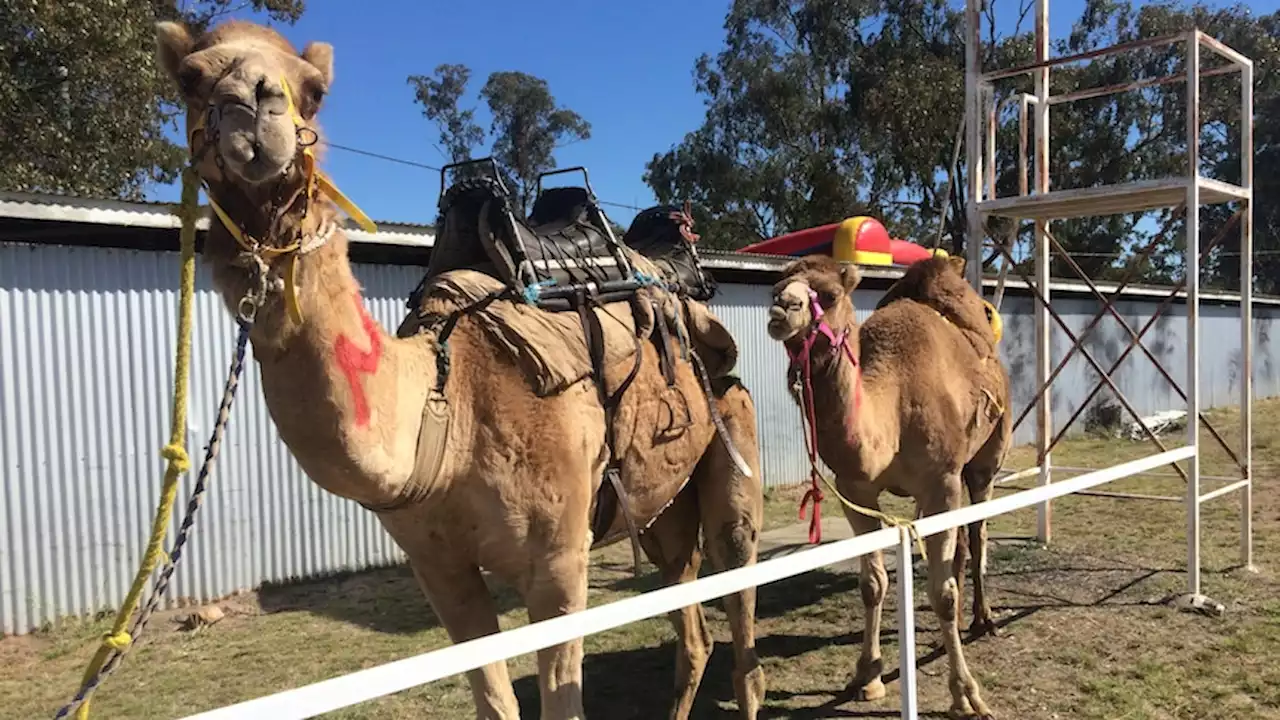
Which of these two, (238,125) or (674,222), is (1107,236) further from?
(238,125)

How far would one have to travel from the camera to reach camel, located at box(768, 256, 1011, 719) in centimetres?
415

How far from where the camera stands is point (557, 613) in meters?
3.02

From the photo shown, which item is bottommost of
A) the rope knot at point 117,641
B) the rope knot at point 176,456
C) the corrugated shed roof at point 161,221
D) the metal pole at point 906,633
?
the metal pole at point 906,633

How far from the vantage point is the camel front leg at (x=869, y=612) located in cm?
505

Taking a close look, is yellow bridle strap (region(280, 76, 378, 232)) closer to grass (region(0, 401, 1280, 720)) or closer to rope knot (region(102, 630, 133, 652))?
rope knot (region(102, 630, 133, 652))

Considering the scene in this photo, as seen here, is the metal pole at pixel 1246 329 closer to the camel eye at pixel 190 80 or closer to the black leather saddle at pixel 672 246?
the black leather saddle at pixel 672 246

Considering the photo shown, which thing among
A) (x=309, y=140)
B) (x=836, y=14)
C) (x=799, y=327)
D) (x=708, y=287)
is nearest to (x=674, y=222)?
(x=708, y=287)

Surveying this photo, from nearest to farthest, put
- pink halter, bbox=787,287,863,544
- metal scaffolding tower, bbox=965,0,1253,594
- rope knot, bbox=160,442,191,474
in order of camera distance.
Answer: rope knot, bbox=160,442,191,474
pink halter, bbox=787,287,863,544
metal scaffolding tower, bbox=965,0,1253,594

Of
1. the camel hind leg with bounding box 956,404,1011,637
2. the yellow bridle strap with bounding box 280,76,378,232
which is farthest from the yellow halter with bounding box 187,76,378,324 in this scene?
the camel hind leg with bounding box 956,404,1011,637


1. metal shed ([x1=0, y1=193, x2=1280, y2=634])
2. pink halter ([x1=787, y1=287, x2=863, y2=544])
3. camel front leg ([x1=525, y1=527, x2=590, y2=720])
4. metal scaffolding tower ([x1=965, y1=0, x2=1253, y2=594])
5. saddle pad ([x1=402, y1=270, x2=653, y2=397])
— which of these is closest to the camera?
camel front leg ([x1=525, y1=527, x2=590, y2=720])

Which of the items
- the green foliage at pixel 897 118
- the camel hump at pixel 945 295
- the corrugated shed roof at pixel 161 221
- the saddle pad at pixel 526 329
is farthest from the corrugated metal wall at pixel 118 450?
the green foliage at pixel 897 118

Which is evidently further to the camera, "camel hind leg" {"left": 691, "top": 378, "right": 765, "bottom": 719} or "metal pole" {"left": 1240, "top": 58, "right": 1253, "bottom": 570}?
"metal pole" {"left": 1240, "top": 58, "right": 1253, "bottom": 570}

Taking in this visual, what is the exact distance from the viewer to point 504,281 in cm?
336

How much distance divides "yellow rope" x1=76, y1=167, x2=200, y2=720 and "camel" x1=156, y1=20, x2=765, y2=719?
50mm
